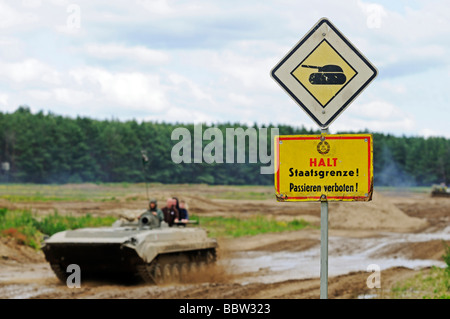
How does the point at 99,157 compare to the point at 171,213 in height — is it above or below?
above

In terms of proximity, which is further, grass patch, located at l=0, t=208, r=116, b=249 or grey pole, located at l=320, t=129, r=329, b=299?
grass patch, located at l=0, t=208, r=116, b=249

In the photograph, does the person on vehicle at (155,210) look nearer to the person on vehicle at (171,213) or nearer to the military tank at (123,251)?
the military tank at (123,251)

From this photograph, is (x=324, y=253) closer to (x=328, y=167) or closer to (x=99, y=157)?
(x=328, y=167)

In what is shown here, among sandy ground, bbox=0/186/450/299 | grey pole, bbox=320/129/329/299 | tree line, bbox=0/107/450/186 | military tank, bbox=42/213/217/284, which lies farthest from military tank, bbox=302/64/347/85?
tree line, bbox=0/107/450/186

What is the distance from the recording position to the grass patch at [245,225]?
113 ft

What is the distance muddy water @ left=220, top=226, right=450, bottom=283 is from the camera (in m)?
19.7

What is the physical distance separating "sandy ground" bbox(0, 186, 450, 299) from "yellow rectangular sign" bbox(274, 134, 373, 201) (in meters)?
9.34

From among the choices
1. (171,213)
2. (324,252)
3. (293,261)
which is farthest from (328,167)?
(293,261)

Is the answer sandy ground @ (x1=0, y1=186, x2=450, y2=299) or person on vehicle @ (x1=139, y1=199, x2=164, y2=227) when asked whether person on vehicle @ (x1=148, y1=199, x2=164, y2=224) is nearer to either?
person on vehicle @ (x1=139, y1=199, x2=164, y2=227)

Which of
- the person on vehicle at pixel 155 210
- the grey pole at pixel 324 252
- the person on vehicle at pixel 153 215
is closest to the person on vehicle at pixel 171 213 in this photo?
the person on vehicle at pixel 155 210

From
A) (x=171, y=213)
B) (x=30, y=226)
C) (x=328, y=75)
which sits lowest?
(x=30, y=226)

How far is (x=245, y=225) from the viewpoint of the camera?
127 feet

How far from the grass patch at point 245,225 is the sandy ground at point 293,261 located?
4.96 feet

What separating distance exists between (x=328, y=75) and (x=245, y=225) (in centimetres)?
3373
